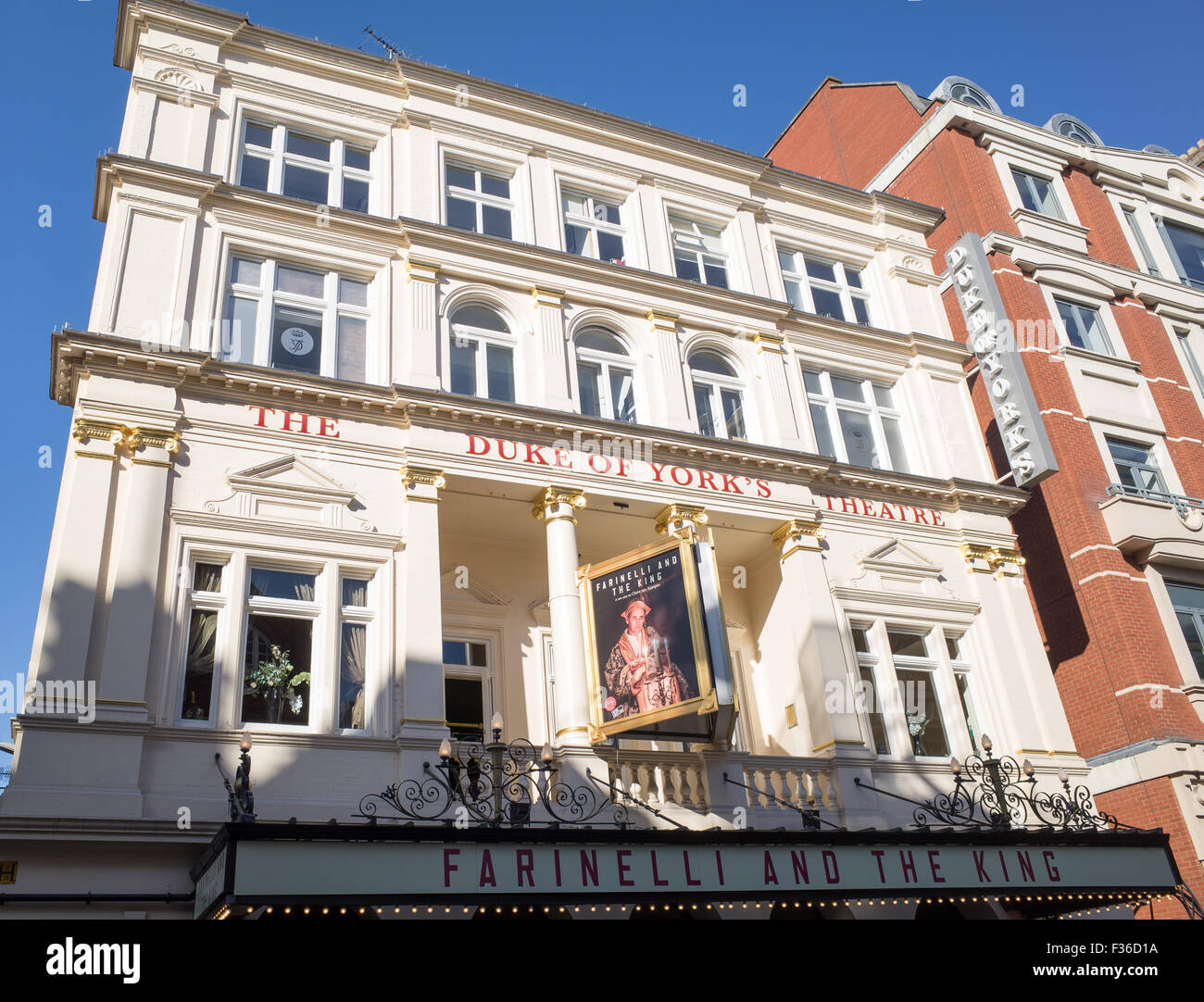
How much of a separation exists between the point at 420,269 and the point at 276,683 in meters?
8.14

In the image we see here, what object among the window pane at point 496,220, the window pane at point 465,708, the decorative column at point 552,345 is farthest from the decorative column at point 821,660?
the window pane at point 496,220

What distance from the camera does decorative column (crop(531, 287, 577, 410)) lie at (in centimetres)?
1922

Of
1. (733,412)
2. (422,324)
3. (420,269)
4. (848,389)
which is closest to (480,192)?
(420,269)

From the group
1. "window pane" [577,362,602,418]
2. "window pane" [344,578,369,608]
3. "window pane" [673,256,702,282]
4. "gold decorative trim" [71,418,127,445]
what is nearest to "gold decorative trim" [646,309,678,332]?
"window pane" [577,362,602,418]

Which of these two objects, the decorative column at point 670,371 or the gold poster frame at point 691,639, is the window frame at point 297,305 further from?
the decorative column at point 670,371

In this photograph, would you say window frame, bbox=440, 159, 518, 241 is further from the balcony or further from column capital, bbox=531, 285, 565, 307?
the balcony

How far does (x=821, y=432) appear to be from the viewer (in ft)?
73.8

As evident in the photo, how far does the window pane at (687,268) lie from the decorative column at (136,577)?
11608mm

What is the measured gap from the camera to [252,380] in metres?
16.6

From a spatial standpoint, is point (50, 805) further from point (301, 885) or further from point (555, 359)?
point (555, 359)

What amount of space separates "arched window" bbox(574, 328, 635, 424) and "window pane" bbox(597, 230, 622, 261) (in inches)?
89.9

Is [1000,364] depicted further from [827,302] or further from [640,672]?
[640,672]

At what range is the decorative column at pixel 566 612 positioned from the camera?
1625cm

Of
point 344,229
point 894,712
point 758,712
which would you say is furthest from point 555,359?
point 894,712
